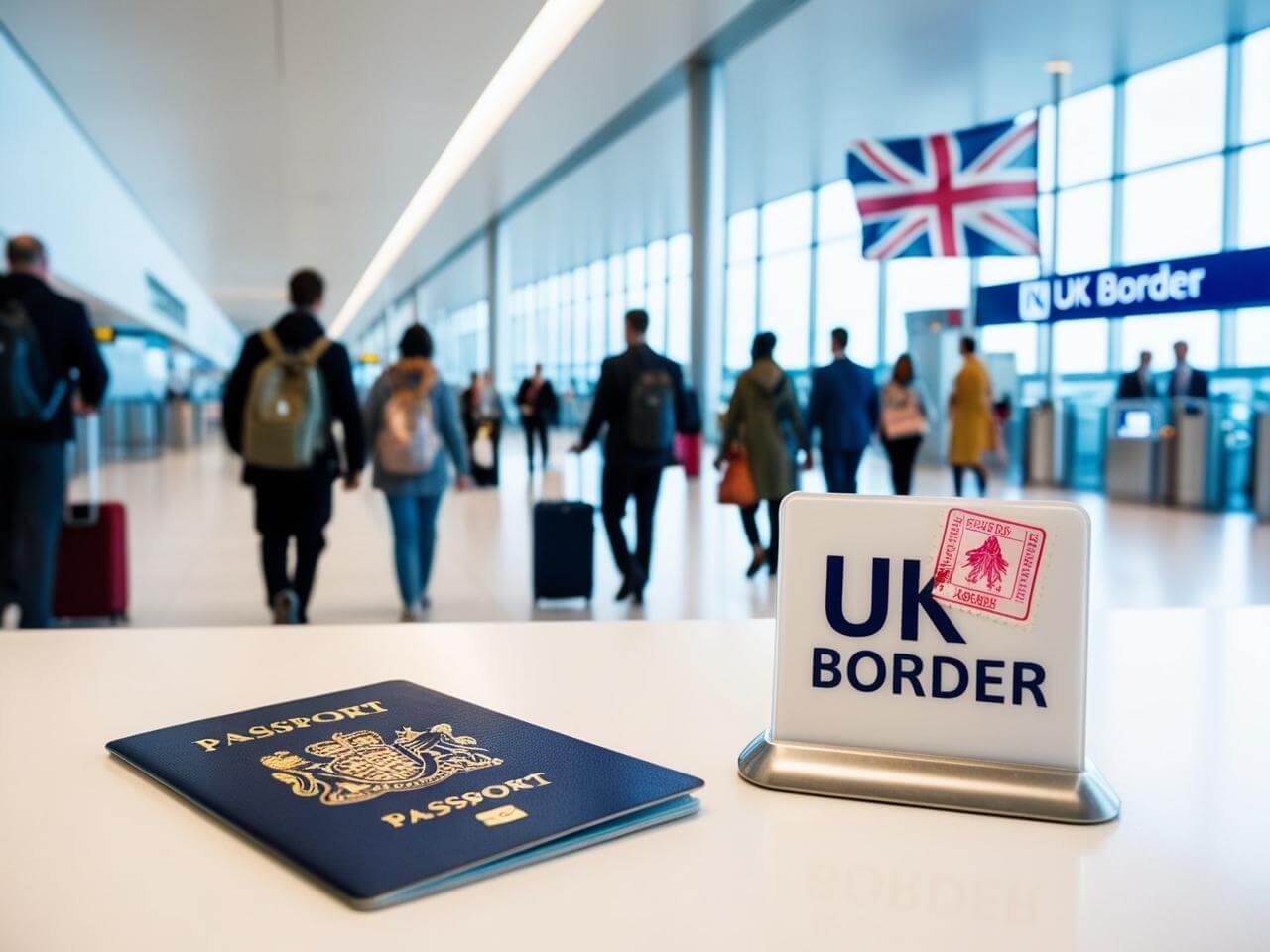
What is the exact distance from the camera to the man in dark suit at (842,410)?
8102 mm

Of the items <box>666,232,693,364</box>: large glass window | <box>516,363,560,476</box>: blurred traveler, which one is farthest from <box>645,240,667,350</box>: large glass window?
→ <box>516,363,560,476</box>: blurred traveler

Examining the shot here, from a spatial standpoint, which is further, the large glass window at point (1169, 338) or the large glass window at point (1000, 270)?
the large glass window at point (1000, 270)

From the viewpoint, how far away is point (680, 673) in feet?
4.22

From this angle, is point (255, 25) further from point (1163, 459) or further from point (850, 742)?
point (850, 742)

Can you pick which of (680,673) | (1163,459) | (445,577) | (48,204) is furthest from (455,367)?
(680,673)

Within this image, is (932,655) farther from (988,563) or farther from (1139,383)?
(1139,383)

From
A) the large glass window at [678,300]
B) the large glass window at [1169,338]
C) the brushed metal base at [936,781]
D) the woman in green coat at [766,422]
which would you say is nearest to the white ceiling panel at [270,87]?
the woman in green coat at [766,422]

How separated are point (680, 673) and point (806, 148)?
18024mm

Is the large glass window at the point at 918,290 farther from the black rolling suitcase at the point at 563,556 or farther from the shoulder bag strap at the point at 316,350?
the shoulder bag strap at the point at 316,350

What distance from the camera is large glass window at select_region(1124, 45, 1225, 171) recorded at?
13.1 metres

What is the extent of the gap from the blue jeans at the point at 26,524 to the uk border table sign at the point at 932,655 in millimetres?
4709

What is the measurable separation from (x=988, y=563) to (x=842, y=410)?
732cm

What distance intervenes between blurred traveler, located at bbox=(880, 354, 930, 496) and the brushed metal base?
892 centimetres

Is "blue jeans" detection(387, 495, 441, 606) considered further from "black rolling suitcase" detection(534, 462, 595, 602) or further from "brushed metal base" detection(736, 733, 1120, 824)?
"brushed metal base" detection(736, 733, 1120, 824)
